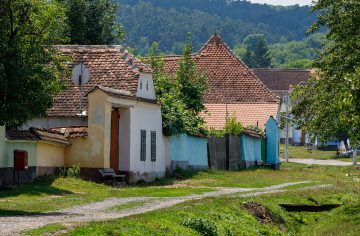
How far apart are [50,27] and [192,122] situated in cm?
1894

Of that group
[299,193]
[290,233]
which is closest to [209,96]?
[299,193]

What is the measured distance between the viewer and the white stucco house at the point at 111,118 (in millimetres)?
33906

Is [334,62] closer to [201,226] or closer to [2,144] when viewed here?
[2,144]

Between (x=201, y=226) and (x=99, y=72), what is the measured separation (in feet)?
61.3

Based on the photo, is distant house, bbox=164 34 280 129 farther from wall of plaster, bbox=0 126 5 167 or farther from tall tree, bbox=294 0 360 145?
wall of plaster, bbox=0 126 5 167

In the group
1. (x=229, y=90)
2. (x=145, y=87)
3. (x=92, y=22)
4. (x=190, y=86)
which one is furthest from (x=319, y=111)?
(x=229, y=90)

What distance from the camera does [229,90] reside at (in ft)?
197

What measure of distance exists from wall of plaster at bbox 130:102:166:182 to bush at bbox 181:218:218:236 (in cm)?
1543

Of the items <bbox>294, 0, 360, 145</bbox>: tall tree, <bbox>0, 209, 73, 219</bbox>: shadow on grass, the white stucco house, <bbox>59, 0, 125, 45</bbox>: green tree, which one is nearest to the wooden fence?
the white stucco house

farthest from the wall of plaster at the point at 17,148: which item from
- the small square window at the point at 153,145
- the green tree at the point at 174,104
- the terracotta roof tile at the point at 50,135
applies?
the green tree at the point at 174,104

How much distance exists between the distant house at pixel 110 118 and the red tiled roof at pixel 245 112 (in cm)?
1661

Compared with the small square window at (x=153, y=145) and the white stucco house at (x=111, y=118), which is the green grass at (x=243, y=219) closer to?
the white stucco house at (x=111, y=118)

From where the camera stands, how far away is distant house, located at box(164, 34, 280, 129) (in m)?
57.3

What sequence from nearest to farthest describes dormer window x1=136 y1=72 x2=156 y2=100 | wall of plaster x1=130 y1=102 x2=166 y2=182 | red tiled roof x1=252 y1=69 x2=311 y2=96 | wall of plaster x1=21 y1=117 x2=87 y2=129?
wall of plaster x1=130 y1=102 x2=166 y2=182 → wall of plaster x1=21 y1=117 x2=87 y2=129 → dormer window x1=136 y1=72 x2=156 y2=100 → red tiled roof x1=252 y1=69 x2=311 y2=96
